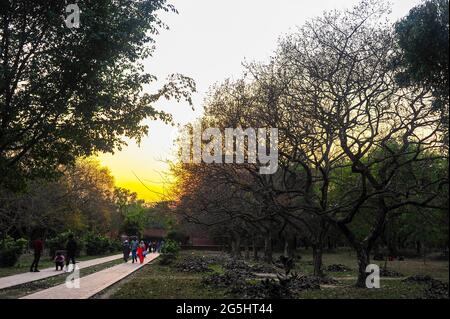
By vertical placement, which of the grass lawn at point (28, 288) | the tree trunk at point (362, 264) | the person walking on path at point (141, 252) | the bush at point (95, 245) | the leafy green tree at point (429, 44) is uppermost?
the leafy green tree at point (429, 44)

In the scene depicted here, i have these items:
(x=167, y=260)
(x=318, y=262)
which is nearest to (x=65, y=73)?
(x=318, y=262)

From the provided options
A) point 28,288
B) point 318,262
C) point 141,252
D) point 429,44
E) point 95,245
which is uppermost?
point 429,44

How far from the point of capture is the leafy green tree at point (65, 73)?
1426 centimetres

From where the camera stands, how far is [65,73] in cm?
1445

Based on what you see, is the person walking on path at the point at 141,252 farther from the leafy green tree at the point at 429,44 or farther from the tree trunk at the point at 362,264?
the leafy green tree at the point at 429,44

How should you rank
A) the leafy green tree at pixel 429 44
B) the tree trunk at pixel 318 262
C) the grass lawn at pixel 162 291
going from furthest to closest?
the tree trunk at pixel 318 262, the grass lawn at pixel 162 291, the leafy green tree at pixel 429 44

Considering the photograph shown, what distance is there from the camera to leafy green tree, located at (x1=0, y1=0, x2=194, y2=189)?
46.8 feet

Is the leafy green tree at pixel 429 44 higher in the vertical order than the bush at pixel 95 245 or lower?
higher

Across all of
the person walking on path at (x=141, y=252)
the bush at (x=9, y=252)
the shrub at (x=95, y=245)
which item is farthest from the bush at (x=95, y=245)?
the bush at (x=9, y=252)

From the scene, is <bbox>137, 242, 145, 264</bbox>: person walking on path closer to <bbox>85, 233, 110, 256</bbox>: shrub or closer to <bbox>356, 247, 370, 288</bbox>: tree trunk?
<bbox>85, 233, 110, 256</bbox>: shrub

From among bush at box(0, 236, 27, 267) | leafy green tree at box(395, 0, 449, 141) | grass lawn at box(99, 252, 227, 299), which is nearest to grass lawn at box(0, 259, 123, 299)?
grass lawn at box(99, 252, 227, 299)

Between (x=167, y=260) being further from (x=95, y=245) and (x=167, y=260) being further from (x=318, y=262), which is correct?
(x=95, y=245)

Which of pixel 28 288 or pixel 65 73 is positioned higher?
pixel 65 73
